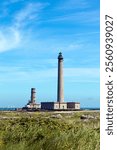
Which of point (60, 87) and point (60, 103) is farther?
point (60, 103)

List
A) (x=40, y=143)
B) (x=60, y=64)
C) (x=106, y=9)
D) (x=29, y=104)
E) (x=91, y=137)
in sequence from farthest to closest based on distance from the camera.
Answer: (x=29, y=104) < (x=60, y=64) < (x=91, y=137) < (x=40, y=143) < (x=106, y=9)

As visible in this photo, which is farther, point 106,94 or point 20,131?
point 20,131

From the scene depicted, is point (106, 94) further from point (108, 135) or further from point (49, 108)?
point (49, 108)

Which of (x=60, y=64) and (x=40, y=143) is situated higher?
(x=60, y=64)

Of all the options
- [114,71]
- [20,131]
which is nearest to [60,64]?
[20,131]

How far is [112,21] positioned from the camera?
7078 millimetres

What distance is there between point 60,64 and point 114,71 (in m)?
90.9

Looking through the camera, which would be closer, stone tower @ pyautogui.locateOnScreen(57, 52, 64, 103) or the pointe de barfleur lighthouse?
stone tower @ pyautogui.locateOnScreen(57, 52, 64, 103)

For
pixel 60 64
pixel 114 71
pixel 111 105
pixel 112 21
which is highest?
pixel 60 64

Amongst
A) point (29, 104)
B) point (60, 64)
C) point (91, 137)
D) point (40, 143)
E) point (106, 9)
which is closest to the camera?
point (106, 9)

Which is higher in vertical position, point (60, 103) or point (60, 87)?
point (60, 87)

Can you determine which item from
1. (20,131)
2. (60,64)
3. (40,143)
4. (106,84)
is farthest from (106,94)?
(60,64)

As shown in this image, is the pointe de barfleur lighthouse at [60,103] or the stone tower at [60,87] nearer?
the stone tower at [60,87]

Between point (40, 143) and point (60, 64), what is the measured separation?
3417 inches
